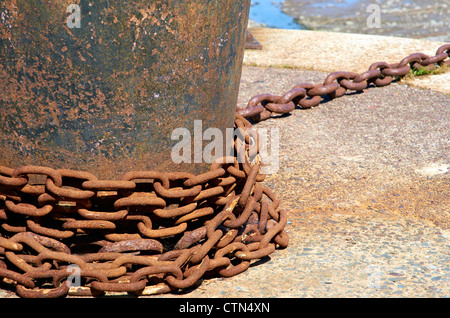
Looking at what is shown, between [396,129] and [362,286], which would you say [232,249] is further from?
[396,129]

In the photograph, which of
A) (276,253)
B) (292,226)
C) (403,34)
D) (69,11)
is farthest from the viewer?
(403,34)

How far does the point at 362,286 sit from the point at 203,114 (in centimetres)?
79

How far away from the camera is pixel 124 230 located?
1814mm

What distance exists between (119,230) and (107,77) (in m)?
0.52

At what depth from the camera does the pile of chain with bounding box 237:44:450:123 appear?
3119 mm

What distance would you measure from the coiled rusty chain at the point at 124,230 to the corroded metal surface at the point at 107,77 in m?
0.10

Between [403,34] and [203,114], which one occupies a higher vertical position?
[203,114]

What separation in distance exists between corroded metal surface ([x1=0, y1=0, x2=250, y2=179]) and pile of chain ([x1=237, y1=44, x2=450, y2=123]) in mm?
1200

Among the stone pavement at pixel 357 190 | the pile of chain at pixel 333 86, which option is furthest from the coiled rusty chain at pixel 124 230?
the pile of chain at pixel 333 86

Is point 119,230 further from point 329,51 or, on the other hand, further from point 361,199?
point 329,51

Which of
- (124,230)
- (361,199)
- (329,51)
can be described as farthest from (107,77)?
(329,51)

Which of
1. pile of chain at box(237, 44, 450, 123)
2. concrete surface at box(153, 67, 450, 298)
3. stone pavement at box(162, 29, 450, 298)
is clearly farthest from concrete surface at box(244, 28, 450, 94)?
concrete surface at box(153, 67, 450, 298)

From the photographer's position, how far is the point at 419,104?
136 inches

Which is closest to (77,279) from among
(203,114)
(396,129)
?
(203,114)
